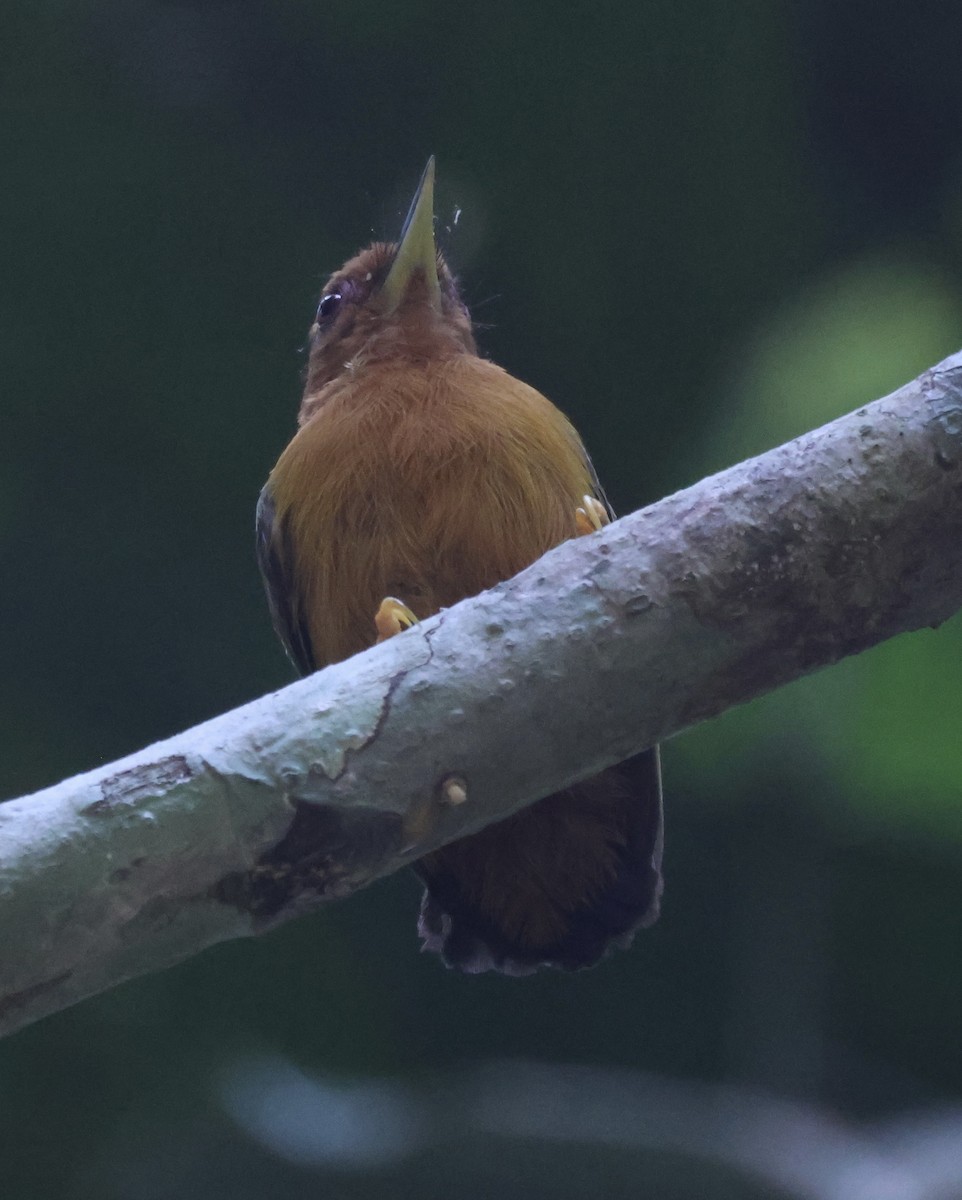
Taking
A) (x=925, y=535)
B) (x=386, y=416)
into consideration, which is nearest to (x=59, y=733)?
(x=386, y=416)

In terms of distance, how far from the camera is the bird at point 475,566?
1.80m

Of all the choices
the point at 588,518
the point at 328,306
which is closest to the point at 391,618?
the point at 588,518

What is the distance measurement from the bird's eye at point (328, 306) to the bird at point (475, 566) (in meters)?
0.38

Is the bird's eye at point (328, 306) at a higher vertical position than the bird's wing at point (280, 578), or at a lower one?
higher

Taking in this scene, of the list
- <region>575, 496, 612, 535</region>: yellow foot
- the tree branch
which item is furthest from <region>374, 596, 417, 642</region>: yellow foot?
the tree branch

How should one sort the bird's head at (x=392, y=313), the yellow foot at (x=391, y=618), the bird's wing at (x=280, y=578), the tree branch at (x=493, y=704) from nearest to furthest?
the tree branch at (x=493, y=704) → the yellow foot at (x=391, y=618) → the bird's wing at (x=280, y=578) → the bird's head at (x=392, y=313)

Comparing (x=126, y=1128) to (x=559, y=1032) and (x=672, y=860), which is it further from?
(x=672, y=860)

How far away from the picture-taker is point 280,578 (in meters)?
2.09

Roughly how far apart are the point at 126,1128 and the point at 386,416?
2.63 m

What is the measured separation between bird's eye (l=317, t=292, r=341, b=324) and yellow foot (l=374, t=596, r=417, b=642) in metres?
0.78

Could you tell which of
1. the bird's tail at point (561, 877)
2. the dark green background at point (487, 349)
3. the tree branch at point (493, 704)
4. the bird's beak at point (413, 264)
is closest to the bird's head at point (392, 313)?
the bird's beak at point (413, 264)

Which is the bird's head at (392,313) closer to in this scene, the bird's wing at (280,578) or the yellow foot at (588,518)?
the bird's wing at (280,578)

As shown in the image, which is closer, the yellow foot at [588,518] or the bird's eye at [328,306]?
the yellow foot at [588,518]

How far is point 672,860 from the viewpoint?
4027 millimetres
